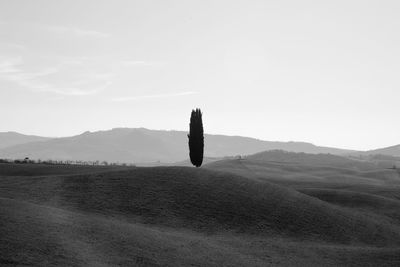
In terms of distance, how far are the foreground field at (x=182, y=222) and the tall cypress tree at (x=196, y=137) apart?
10204mm

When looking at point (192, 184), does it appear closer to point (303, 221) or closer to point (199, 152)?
point (303, 221)

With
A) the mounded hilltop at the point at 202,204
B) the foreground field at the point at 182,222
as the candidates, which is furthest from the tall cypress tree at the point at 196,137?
the mounded hilltop at the point at 202,204

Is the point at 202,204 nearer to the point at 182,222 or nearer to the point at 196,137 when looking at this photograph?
the point at 182,222

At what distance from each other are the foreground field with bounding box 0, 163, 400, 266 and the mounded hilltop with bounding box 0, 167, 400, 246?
0.28 ft

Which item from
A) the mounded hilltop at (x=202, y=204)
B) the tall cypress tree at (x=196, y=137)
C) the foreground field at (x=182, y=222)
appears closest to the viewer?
the foreground field at (x=182, y=222)

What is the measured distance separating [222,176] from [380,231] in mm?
15388

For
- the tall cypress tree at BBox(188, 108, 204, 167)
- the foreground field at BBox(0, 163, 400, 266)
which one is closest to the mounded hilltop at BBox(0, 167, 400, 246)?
the foreground field at BBox(0, 163, 400, 266)

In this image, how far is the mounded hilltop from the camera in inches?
1368

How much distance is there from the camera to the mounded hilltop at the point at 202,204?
1368 inches

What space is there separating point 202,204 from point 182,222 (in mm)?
3884

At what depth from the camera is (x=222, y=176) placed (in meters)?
45.4

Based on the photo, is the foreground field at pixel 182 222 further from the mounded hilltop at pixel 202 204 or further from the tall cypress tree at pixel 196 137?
the tall cypress tree at pixel 196 137

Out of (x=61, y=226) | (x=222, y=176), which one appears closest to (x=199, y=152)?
(x=222, y=176)

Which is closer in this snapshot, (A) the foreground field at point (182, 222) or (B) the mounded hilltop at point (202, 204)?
(A) the foreground field at point (182, 222)
